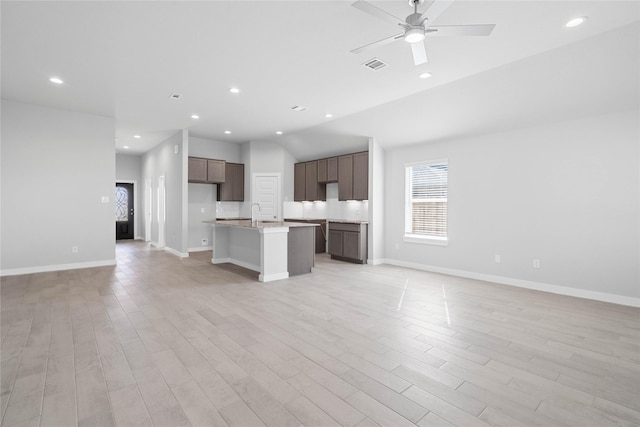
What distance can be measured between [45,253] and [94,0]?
491 cm

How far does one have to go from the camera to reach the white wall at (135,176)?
1046 centimetres

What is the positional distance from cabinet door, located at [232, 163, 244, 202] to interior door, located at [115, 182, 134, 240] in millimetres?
4612

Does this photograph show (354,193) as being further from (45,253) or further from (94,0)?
(45,253)

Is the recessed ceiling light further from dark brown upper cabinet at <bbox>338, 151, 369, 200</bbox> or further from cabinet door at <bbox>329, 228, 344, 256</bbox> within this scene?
cabinet door at <bbox>329, 228, 344, 256</bbox>

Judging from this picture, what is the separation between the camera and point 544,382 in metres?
2.18

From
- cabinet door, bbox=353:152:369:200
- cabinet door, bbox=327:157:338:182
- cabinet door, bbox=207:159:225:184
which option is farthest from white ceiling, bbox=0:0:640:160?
cabinet door, bbox=207:159:225:184

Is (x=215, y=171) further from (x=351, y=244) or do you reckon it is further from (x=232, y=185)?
(x=351, y=244)

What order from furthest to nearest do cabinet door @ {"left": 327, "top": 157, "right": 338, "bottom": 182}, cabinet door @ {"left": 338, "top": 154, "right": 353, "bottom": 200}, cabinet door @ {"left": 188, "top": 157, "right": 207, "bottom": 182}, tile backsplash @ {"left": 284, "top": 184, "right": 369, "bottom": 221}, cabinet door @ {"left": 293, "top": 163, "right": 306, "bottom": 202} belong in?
1. cabinet door @ {"left": 293, "top": 163, "right": 306, "bottom": 202}
2. cabinet door @ {"left": 188, "top": 157, "right": 207, "bottom": 182}
3. cabinet door @ {"left": 327, "top": 157, "right": 338, "bottom": 182}
4. tile backsplash @ {"left": 284, "top": 184, "right": 369, "bottom": 221}
5. cabinet door @ {"left": 338, "top": 154, "right": 353, "bottom": 200}

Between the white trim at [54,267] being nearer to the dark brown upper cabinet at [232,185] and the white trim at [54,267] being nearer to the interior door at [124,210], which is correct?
the dark brown upper cabinet at [232,185]

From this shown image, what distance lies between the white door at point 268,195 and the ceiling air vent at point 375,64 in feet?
17.1

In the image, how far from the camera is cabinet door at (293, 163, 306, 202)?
851 centimetres

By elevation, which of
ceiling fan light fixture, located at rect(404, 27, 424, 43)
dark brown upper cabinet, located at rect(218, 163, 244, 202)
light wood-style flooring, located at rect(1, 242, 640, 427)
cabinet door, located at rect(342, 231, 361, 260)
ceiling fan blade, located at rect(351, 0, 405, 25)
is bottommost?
light wood-style flooring, located at rect(1, 242, 640, 427)

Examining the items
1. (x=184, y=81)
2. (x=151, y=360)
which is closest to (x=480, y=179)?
(x=184, y=81)

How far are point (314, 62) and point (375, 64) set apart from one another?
0.73 meters
